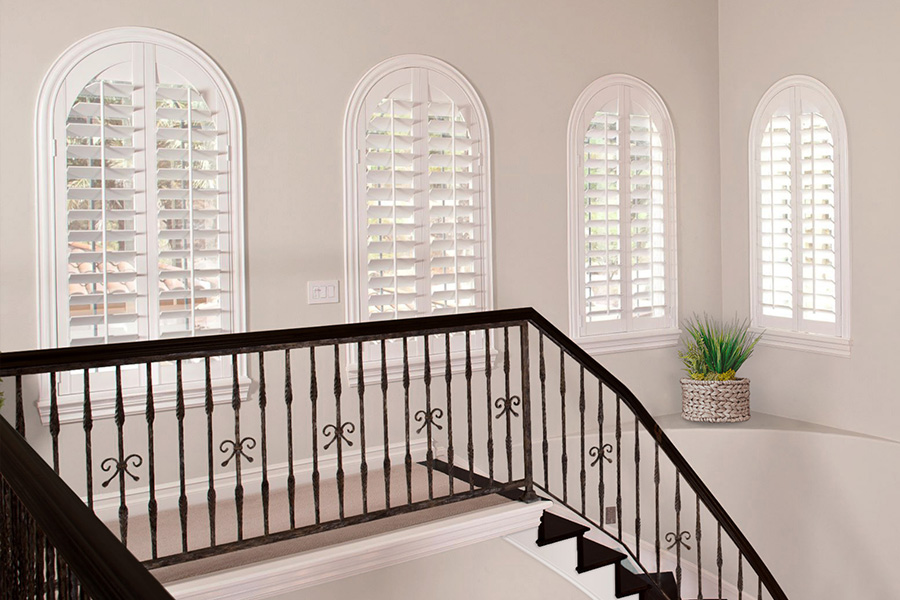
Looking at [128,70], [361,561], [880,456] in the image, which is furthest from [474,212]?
[880,456]

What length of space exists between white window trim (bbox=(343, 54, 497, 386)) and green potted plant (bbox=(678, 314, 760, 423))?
5.47 ft

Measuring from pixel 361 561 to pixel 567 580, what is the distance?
114 centimetres

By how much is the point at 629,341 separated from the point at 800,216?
4.56 ft

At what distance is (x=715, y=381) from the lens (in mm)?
5523

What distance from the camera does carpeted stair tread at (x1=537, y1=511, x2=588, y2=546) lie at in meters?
3.68

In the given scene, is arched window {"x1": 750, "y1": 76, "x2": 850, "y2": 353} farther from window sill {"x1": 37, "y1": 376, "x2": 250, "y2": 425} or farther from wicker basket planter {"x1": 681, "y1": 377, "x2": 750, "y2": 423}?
window sill {"x1": 37, "y1": 376, "x2": 250, "y2": 425}

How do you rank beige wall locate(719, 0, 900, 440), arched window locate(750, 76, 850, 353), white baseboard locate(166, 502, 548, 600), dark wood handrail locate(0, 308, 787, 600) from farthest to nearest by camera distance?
arched window locate(750, 76, 850, 353), beige wall locate(719, 0, 900, 440), white baseboard locate(166, 502, 548, 600), dark wood handrail locate(0, 308, 787, 600)

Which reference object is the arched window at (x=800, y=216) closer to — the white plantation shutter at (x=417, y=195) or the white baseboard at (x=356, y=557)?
the white plantation shutter at (x=417, y=195)

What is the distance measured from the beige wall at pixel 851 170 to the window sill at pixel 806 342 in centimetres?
4

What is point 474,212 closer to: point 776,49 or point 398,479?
point 398,479

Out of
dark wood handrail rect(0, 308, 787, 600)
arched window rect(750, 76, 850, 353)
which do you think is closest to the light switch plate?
dark wood handrail rect(0, 308, 787, 600)

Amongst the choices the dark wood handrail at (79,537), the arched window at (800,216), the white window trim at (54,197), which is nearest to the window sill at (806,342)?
the arched window at (800,216)

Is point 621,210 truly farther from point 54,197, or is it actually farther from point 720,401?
point 54,197

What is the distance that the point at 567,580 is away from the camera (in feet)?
12.5
